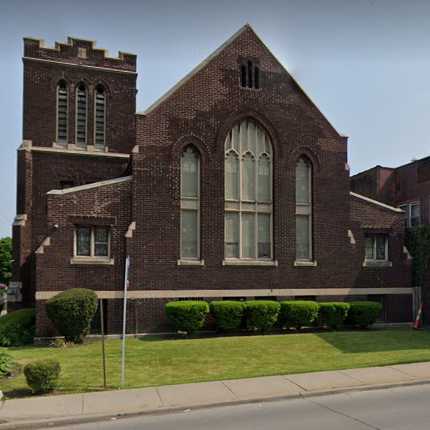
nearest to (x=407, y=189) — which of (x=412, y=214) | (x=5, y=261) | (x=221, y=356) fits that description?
(x=412, y=214)

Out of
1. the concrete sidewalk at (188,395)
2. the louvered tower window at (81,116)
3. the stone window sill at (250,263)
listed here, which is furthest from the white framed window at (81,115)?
the concrete sidewalk at (188,395)

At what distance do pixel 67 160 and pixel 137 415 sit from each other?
A: 1752cm

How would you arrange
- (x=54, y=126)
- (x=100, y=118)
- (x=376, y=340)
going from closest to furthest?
1. (x=376, y=340)
2. (x=54, y=126)
3. (x=100, y=118)

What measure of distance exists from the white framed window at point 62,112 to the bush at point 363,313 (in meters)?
16.8

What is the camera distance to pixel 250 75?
68.8 ft

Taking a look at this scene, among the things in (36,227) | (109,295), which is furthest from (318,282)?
(36,227)

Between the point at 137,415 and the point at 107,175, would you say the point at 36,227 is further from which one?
the point at 137,415

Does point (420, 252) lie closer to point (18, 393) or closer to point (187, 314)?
point (187, 314)

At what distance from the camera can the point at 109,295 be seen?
718 inches

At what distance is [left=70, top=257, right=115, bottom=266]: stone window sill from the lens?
18.0 metres

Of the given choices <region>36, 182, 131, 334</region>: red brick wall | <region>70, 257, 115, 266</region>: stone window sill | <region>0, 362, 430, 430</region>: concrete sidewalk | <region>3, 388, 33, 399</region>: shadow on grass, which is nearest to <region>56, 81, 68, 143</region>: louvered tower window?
<region>36, 182, 131, 334</region>: red brick wall

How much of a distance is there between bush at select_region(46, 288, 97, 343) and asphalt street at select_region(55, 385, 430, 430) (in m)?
8.47

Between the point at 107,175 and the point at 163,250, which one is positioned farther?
the point at 107,175

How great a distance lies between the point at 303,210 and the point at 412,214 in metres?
7.40
